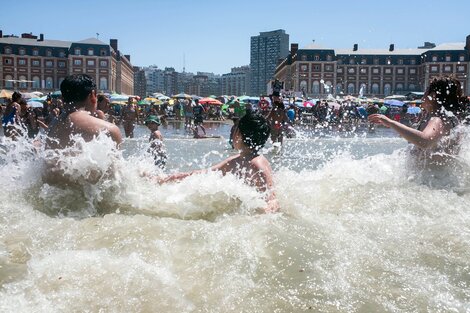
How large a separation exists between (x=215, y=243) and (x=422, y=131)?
294 cm

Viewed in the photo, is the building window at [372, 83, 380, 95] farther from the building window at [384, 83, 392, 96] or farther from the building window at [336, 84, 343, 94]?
the building window at [336, 84, 343, 94]

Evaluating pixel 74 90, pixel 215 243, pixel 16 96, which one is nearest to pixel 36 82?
pixel 16 96

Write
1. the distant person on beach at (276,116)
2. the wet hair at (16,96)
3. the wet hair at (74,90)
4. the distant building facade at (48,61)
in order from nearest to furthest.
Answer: the wet hair at (74,90)
the wet hair at (16,96)
the distant person on beach at (276,116)
the distant building facade at (48,61)

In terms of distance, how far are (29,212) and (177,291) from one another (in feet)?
5.47

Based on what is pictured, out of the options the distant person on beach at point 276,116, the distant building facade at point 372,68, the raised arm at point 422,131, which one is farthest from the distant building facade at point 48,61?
the raised arm at point 422,131

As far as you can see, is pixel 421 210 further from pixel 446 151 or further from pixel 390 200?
pixel 446 151

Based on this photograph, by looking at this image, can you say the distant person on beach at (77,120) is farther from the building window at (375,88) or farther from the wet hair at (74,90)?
the building window at (375,88)

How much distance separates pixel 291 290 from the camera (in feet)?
9.30

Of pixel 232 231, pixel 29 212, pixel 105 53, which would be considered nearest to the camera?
pixel 232 231

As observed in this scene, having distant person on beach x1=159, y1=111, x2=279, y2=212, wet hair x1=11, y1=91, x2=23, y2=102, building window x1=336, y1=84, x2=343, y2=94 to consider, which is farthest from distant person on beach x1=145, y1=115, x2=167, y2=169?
building window x1=336, y1=84, x2=343, y2=94

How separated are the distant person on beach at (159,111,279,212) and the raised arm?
4.85 ft

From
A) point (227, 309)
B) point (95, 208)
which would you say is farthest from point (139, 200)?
point (227, 309)

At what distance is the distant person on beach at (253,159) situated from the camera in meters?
4.06

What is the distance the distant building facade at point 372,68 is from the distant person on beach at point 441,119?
96.5 metres
